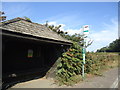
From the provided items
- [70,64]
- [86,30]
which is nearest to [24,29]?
[70,64]

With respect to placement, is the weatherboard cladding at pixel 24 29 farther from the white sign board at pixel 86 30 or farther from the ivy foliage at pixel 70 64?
the white sign board at pixel 86 30

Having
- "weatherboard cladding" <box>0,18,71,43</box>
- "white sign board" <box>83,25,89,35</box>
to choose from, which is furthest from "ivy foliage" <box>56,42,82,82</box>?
"white sign board" <box>83,25,89,35</box>

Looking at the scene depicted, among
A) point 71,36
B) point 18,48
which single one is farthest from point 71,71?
point 71,36

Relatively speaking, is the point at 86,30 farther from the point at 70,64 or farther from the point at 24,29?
the point at 24,29

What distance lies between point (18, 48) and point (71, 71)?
392 centimetres

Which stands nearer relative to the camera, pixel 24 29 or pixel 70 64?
pixel 24 29

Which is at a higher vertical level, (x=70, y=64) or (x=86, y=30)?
(x=86, y=30)

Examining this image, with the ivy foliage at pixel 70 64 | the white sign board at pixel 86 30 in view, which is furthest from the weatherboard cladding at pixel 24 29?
the white sign board at pixel 86 30

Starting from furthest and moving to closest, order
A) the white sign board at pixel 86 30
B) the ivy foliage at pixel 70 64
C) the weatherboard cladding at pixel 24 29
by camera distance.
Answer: the white sign board at pixel 86 30, the ivy foliage at pixel 70 64, the weatherboard cladding at pixel 24 29

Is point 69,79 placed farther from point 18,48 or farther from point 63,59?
point 18,48

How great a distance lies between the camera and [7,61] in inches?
241

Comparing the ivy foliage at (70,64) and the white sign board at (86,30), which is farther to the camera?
the white sign board at (86,30)

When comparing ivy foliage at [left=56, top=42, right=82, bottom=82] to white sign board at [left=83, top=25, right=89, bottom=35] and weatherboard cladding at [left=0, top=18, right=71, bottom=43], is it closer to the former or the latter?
weatherboard cladding at [left=0, top=18, right=71, bottom=43]

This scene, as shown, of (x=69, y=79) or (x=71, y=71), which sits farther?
(x=71, y=71)
